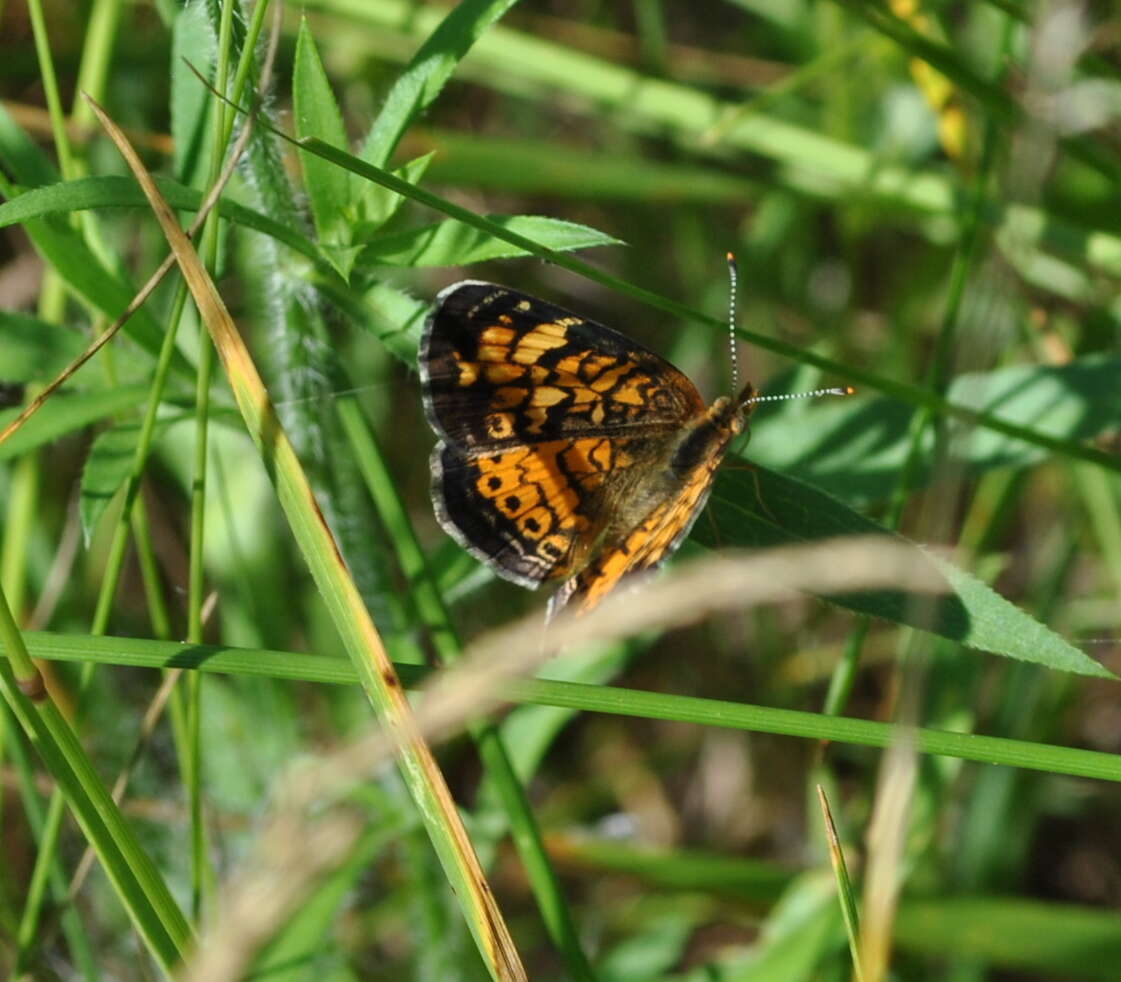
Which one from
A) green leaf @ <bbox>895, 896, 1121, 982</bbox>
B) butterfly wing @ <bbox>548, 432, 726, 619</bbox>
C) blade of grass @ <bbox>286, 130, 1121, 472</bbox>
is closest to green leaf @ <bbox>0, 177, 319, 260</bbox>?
blade of grass @ <bbox>286, 130, 1121, 472</bbox>

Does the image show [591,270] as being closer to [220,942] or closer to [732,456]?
[732,456]

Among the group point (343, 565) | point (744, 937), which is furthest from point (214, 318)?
point (744, 937)

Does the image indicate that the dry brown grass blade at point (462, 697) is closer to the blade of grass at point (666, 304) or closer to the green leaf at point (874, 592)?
the green leaf at point (874, 592)

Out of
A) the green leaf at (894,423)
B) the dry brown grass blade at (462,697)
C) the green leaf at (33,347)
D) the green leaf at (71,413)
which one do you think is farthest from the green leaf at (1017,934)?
the green leaf at (33,347)

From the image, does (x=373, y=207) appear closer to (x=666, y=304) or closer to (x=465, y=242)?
(x=465, y=242)

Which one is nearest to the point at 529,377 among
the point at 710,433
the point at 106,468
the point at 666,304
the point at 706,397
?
the point at 710,433

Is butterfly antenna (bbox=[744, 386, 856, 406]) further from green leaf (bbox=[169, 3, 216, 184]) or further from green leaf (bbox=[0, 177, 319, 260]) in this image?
green leaf (bbox=[169, 3, 216, 184])
